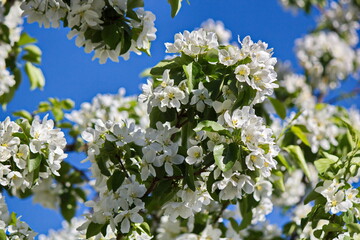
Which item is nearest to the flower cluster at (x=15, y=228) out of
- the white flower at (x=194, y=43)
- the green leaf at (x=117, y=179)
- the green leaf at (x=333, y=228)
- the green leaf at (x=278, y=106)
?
the green leaf at (x=117, y=179)

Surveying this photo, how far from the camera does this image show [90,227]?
1756 millimetres

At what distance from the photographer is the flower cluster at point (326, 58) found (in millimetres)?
6787

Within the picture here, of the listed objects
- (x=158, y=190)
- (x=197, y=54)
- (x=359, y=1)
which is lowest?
(x=158, y=190)

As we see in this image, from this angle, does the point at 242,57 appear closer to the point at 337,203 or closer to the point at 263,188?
the point at 337,203

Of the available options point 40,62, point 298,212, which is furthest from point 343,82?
point 40,62

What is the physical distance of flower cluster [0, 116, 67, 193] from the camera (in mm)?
1661

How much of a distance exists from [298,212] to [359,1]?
459 centimetres

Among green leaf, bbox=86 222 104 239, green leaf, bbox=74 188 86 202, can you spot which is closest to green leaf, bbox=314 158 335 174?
green leaf, bbox=86 222 104 239

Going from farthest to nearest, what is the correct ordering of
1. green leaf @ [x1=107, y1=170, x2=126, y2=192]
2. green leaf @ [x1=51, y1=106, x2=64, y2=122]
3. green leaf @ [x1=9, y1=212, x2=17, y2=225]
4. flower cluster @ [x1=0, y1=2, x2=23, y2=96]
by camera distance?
green leaf @ [x1=51, y1=106, x2=64, y2=122] < flower cluster @ [x1=0, y1=2, x2=23, y2=96] < green leaf @ [x1=9, y1=212, x2=17, y2=225] < green leaf @ [x1=107, y1=170, x2=126, y2=192]

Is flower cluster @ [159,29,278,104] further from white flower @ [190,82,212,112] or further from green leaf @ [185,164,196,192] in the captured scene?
green leaf @ [185,164,196,192]

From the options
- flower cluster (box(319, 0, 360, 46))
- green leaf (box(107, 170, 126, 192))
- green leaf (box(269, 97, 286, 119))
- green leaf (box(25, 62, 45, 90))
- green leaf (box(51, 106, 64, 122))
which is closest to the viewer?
green leaf (box(107, 170, 126, 192))

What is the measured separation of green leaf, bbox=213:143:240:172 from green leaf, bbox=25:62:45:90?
1928 mm

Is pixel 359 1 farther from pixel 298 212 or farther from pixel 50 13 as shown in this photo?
pixel 50 13

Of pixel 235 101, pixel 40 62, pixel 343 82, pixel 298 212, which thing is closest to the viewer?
pixel 235 101
